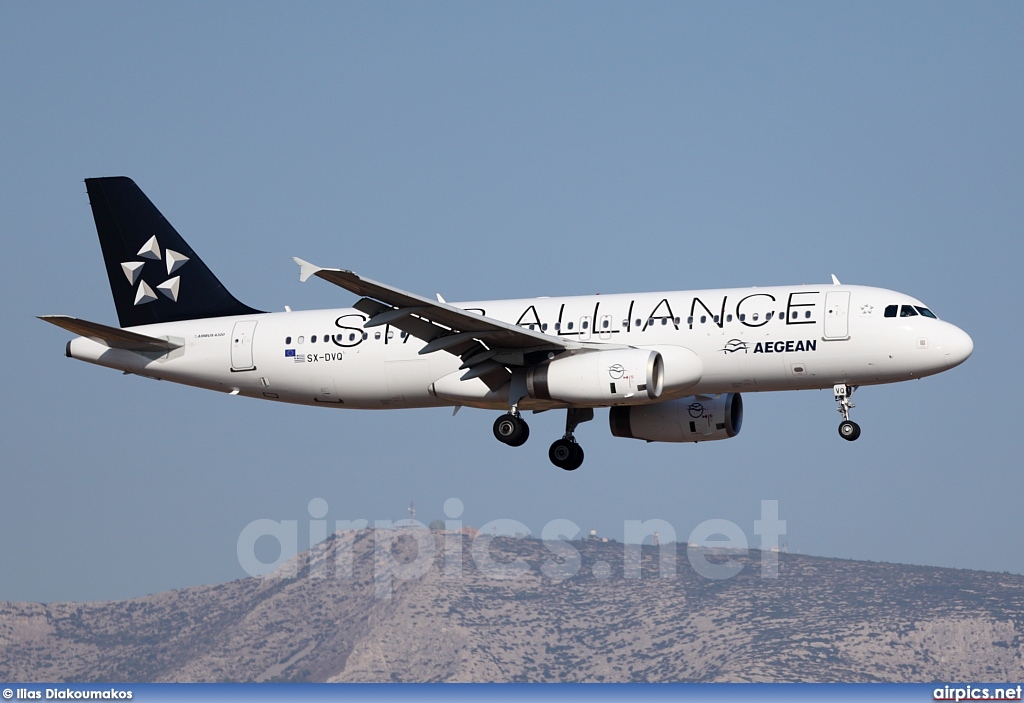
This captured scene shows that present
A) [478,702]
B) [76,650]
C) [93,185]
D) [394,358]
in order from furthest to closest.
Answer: [76,650]
[93,185]
[394,358]
[478,702]

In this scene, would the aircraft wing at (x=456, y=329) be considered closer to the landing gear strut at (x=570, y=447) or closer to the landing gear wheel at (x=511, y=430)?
the landing gear wheel at (x=511, y=430)

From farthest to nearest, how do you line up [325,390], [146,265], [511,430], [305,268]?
[146,265], [325,390], [511,430], [305,268]

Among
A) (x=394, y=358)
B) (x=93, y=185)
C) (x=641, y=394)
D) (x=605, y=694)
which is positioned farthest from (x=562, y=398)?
(x=93, y=185)

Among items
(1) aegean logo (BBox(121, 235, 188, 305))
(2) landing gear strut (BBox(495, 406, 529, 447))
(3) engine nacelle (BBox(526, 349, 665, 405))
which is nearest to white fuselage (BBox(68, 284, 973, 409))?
(2) landing gear strut (BBox(495, 406, 529, 447))

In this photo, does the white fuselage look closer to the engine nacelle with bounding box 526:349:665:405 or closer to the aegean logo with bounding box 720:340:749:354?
the aegean logo with bounding box 720:340:749:354

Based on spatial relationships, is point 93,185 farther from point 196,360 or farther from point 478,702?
point 478,702

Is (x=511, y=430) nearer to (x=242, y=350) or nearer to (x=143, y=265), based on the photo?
(x=242, y=350)

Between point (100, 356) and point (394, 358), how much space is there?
10.1 m

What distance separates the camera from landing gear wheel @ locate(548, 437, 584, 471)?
4816 centimetres

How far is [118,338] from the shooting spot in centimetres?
4844

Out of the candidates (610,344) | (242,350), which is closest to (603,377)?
(610,344)

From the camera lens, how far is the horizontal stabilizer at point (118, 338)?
46.8 metres

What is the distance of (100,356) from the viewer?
161ft

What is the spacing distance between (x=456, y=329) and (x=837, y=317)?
1081 cm
